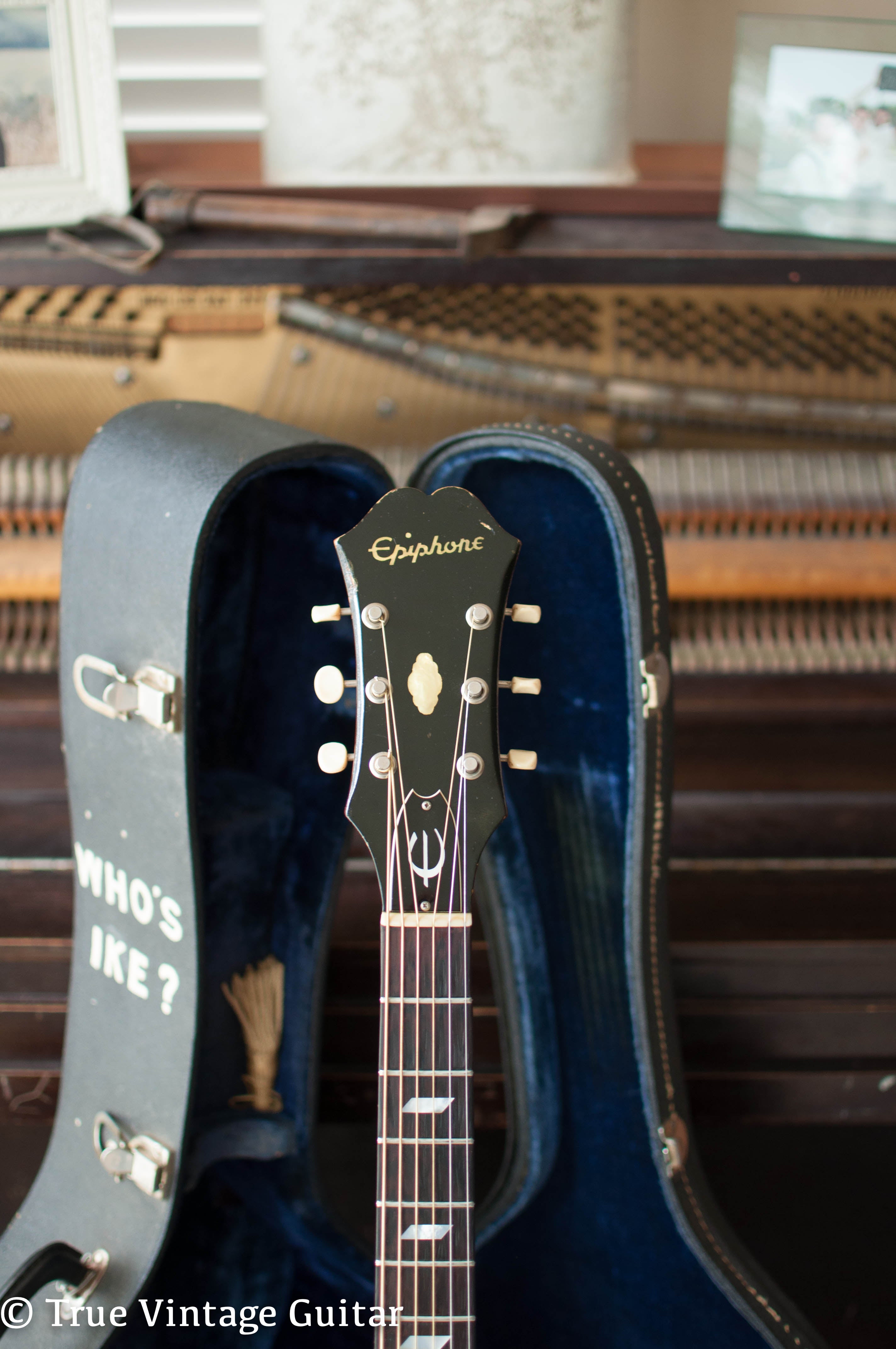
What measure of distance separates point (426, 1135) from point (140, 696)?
0.42 metres

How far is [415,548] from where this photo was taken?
76cm

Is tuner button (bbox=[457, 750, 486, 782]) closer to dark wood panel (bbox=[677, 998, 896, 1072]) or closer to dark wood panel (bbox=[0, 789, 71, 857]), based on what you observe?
dark wood panel (bbox=[677, 998, 896, 1072])

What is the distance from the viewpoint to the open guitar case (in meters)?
0.88

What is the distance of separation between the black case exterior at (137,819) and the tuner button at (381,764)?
18 centimetres

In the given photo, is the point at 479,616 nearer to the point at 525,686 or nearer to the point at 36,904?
the point at 525,686

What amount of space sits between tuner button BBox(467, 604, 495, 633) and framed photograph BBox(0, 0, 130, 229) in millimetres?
786

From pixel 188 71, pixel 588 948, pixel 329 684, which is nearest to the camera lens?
pixel 329 684

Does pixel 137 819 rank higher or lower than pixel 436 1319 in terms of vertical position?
higher

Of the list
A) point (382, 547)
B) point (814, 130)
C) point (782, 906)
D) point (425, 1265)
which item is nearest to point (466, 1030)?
point (425, 1265)

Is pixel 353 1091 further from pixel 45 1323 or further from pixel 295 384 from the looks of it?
pixel 295 384

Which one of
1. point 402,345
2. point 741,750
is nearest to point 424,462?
point 402,345

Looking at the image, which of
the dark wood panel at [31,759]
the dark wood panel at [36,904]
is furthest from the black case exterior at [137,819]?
the dark wood panel at [31,759]

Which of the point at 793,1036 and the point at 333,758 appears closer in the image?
the point at 333,758

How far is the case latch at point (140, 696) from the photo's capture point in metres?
0.84
